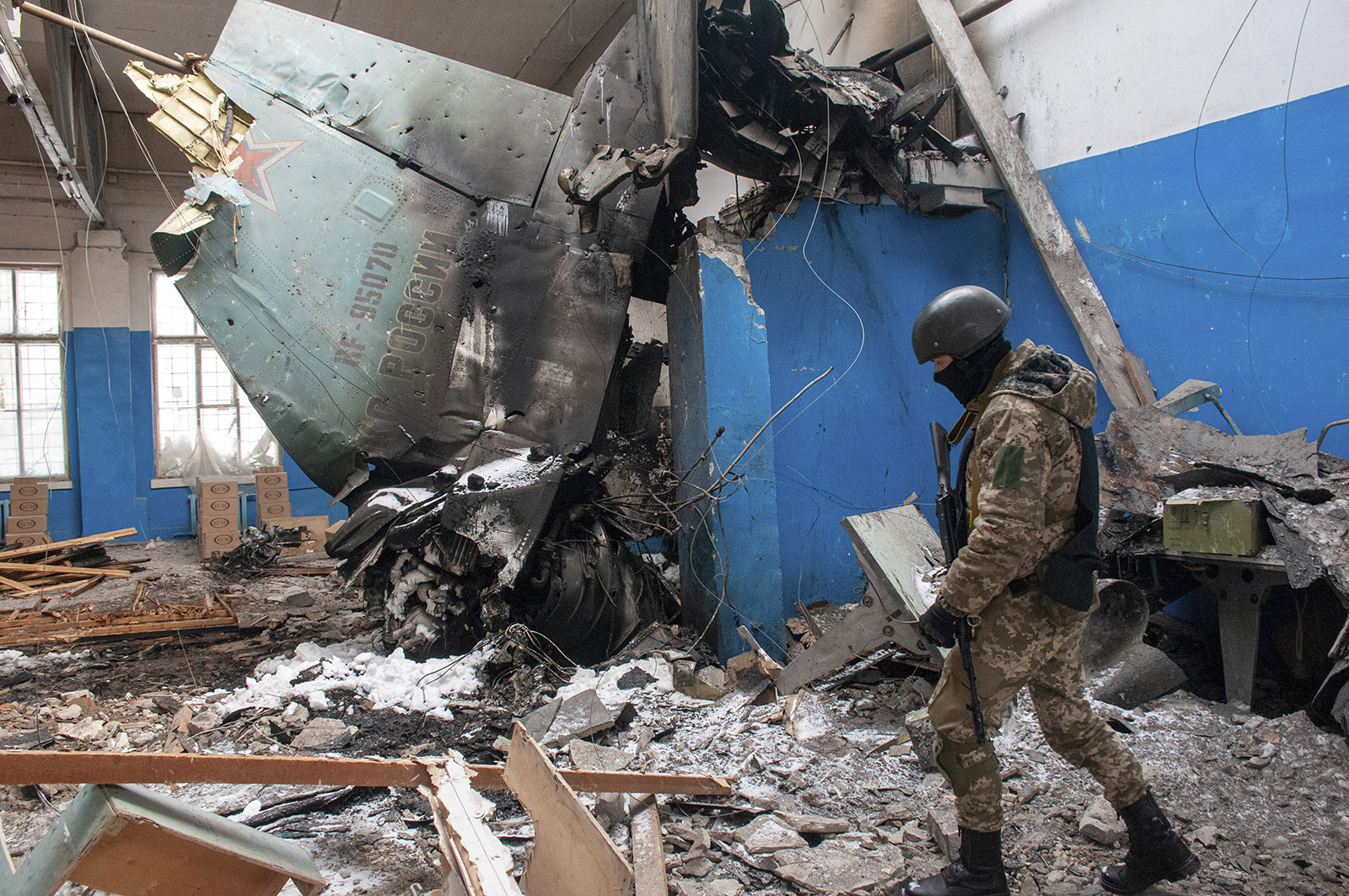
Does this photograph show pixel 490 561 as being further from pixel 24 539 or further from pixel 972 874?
pixel 24 539

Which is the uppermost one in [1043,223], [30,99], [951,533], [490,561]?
[30,99]

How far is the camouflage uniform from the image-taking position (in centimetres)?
195

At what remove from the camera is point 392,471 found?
4.43 m

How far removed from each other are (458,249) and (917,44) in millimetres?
3555

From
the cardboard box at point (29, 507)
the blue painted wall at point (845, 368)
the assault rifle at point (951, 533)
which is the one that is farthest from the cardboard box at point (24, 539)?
the assault rifle at point (951, 533)

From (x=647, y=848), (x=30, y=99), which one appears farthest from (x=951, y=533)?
(x=30, y=99)

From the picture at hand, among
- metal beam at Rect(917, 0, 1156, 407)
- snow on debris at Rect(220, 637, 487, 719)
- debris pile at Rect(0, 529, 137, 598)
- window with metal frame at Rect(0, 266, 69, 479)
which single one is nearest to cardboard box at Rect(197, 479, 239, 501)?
debris pile at Rect(0, 529, 137, 598)

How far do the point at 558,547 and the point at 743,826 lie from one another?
1970mm

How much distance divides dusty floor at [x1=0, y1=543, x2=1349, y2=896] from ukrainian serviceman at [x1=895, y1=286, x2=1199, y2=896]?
0.23 m

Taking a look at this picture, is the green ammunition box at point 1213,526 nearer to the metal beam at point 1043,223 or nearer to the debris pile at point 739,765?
the debris pile at point 739,765

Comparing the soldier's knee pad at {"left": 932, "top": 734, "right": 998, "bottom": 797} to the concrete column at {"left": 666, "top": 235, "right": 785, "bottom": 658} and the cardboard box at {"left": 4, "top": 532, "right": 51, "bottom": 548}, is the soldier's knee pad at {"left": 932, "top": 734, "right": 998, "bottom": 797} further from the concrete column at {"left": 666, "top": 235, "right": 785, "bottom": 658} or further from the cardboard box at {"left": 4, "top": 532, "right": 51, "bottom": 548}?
the cardboard box at {"left": 4, "top": 532, "right": 51, "bottom": 548}

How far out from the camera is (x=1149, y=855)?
2.00 m

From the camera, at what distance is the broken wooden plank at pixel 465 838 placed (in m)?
1.49

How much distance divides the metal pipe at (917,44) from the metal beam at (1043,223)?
7.5 inches
